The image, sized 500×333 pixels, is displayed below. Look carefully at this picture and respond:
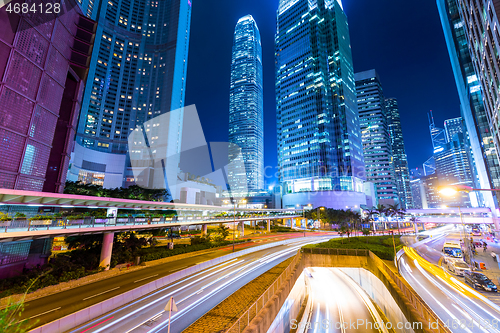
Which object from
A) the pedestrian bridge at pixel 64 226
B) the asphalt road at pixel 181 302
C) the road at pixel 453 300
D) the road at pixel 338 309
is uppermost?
the pedestrian bridge at pixel 64 226

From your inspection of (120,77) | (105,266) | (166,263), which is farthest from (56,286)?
(120,77)

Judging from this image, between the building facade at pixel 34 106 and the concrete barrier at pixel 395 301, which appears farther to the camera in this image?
the building facade at pixel 34 106

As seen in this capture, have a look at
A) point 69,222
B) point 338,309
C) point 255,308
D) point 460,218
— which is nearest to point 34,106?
point 69,222

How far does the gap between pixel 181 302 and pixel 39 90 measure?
2908cm

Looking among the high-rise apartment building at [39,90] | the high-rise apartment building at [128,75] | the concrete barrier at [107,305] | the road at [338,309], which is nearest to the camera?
the concrete barrier at [107,305]

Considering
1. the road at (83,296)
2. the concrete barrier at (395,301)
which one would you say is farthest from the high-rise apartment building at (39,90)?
the concrete barrier at (395,301)

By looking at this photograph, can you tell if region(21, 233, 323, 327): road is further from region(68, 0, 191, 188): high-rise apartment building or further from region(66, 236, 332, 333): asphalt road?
region(68, 0, 191, 188): high-rise apartment building

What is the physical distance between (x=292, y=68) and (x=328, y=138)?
51.5 metres

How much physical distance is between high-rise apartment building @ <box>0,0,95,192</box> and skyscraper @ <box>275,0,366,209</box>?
101m

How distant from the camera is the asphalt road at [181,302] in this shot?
13318mm

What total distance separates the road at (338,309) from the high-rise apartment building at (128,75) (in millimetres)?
89286

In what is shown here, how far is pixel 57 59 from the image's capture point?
1111 inches

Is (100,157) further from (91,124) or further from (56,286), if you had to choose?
(56,286)

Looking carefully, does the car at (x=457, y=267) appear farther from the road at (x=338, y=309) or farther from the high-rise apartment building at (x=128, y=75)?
the high-rise apartment building at (x=128, y=75)
